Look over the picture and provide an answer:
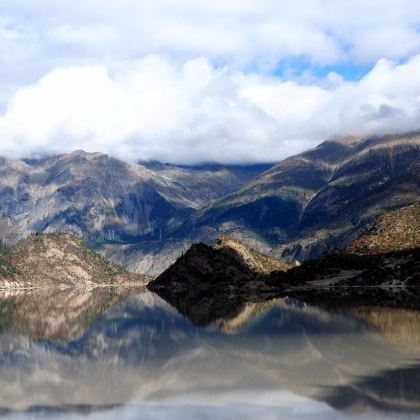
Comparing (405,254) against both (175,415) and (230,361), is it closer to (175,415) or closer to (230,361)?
(230,361)

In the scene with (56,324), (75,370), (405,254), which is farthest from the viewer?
(405,254)

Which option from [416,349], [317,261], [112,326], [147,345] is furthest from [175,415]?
[317,261]

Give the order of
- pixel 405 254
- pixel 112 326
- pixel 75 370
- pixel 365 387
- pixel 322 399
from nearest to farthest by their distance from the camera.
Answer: pixel 322 399
pixel 365 387
pixel 75 370
pixel 112 326
pixel 405 254

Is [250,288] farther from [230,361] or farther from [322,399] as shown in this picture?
[322,399]

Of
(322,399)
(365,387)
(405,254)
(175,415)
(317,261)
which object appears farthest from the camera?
(317,261)

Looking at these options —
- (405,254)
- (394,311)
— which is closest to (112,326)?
(394,311)

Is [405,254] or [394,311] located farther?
[405,254]
